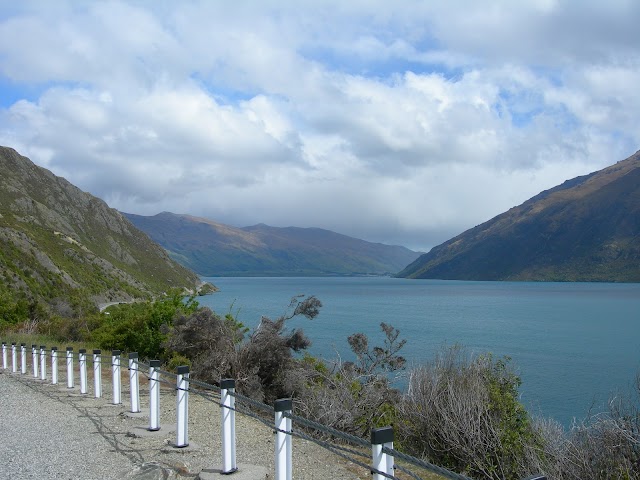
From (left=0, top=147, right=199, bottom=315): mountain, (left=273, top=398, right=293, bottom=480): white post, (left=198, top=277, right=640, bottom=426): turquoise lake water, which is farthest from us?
(left=0, top=147, right=199, bottom=315): mountain

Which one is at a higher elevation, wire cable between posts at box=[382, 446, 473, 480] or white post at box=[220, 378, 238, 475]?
wire cable between posts at box=[382, 446, 473, 480]

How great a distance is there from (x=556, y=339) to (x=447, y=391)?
3991cm

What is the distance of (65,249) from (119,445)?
8451cm

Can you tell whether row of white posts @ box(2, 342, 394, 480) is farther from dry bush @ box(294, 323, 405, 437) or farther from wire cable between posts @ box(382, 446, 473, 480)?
dry bush @ box(294, 323, 405, 437)

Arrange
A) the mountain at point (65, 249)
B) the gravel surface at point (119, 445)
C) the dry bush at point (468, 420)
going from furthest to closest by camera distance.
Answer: the mountain at point (65, 249) → the dry bush at point (468, 420) → the gravel surface at point (119, 445)

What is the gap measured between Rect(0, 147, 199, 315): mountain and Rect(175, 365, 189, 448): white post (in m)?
39.2

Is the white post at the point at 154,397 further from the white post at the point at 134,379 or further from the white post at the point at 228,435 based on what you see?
the white post at the point at 228,435

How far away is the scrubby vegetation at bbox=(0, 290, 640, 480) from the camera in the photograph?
1051 centimetres

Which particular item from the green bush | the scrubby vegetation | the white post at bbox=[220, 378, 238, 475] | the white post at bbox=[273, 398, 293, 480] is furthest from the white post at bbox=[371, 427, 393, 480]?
the green bush

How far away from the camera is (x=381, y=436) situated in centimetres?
420

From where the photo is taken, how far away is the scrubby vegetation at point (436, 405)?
10508 millimetres

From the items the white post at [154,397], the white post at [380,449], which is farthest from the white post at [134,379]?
the white post at [380,449]

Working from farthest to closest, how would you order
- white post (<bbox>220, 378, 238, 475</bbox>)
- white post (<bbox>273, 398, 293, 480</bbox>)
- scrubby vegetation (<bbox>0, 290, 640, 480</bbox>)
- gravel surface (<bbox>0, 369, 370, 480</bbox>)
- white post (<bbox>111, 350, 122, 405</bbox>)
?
white post (<bbox>111, 350, 122, 405</bbox>)
scrubby vegetation (<bbox>0, 290, 640, 480</bbox>)
gravel surface (<bbox>0, 369, 370, 480</bbox>)
white post (<bbox>220, 378, 238, 475</bbox>)
white post (<bbox>273, 398, 293, 480</bbox>)

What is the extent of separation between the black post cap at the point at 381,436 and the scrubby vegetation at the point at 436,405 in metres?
6.65
